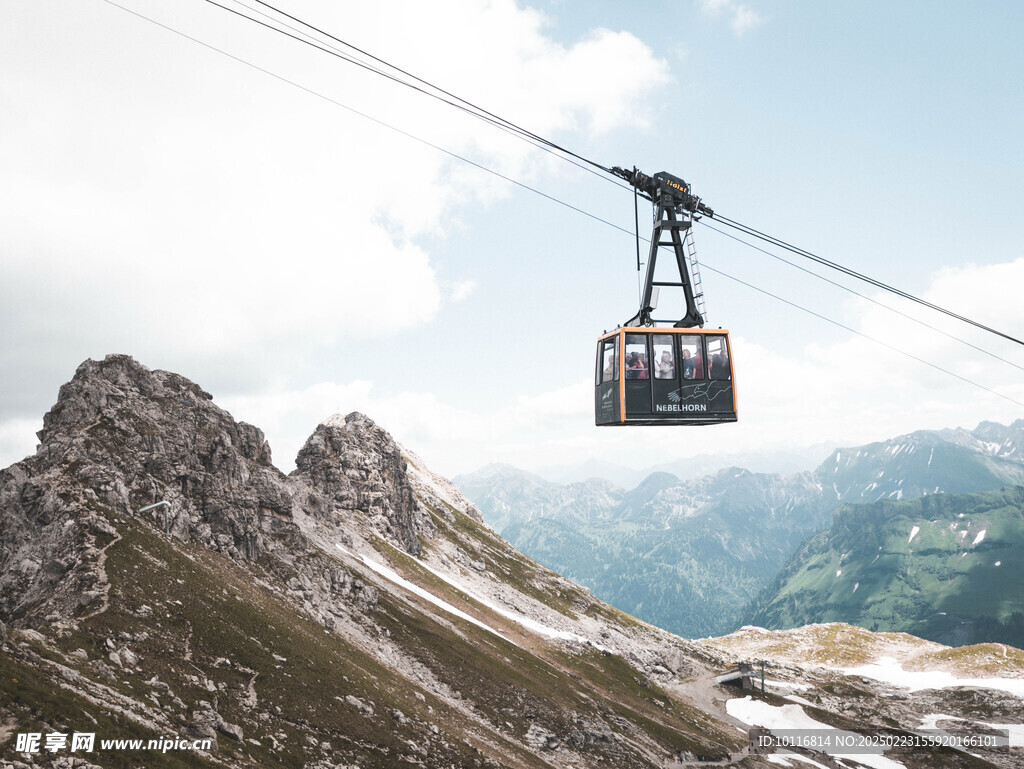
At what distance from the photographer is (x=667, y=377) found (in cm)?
3772

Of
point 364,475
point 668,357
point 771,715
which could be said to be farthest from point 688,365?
point 364,475

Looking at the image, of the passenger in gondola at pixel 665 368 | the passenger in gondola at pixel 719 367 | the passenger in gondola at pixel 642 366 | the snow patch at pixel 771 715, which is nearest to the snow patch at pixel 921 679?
the snow patch at pixel 771 715

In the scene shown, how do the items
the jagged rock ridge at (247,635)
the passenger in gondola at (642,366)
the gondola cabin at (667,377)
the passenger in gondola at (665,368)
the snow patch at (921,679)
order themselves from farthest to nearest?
the snow patch at (921,679), the jagged rock ridge at (247,635), the passenger in gondola at (665,368), the passenger in gondola at (642,366), the gondola cabin at (667,377)

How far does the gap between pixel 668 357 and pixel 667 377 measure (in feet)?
3.82

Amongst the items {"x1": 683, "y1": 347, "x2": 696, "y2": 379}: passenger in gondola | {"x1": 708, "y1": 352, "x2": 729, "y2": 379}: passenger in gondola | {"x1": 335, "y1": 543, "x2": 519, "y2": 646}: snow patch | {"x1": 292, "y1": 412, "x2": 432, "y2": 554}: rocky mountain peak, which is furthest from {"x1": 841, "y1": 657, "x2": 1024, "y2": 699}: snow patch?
{"x1": 683, "y1": 347, "x2": 696, "y2": 379}: passenger in gondola

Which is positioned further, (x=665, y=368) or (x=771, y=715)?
(x=771, y=715)

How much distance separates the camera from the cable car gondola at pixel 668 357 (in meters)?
37.1

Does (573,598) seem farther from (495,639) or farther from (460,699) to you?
(460,699)

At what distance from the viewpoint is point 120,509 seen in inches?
2549

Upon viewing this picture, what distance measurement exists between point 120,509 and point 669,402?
55751 millimetres

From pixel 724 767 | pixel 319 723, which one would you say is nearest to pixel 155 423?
pixel 319 723

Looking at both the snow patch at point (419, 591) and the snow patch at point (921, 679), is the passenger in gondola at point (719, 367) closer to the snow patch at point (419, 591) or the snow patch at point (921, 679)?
the snow patch at point (419, 591)

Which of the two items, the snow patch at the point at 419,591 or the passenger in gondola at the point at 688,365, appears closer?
the passenger in gondola at the point at 688,365

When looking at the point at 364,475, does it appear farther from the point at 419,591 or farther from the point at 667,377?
the point at 667,377
